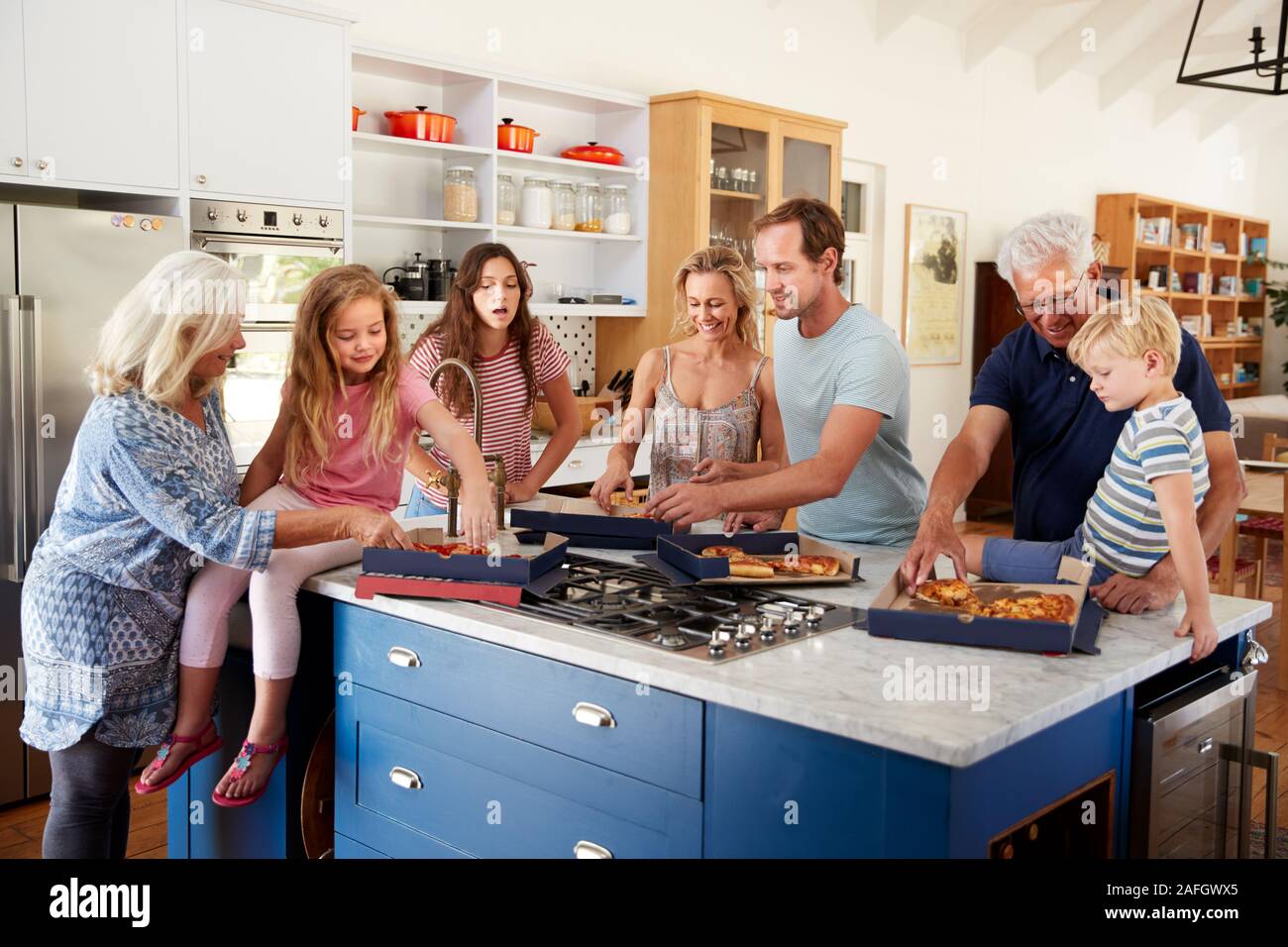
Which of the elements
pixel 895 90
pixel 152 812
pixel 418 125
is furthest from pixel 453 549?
pixel 895 90

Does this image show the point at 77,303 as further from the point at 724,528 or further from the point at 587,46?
the point at 587,46

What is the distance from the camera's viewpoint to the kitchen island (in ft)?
5.11

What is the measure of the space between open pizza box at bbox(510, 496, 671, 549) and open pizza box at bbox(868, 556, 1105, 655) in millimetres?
708

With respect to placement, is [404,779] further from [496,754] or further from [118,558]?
[118,558]

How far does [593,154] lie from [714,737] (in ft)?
14.1

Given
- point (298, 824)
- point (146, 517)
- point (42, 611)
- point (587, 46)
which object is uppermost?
point (587, 46)

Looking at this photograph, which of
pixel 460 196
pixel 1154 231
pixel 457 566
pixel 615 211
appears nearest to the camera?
pixel 457 566

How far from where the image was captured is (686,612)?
2.03 meters

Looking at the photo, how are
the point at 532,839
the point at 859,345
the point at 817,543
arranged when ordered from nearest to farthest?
the point at 532,839 < the point at 817,543 < the point at 859,345

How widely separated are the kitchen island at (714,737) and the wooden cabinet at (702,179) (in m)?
3.59

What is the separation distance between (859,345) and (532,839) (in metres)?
1.32

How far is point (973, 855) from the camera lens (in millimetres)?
1575

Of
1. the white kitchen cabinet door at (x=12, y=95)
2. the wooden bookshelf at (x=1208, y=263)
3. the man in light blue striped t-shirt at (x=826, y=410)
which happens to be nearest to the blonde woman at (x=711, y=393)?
the man in light blue striped t-shirt at (x=826, y=410)
